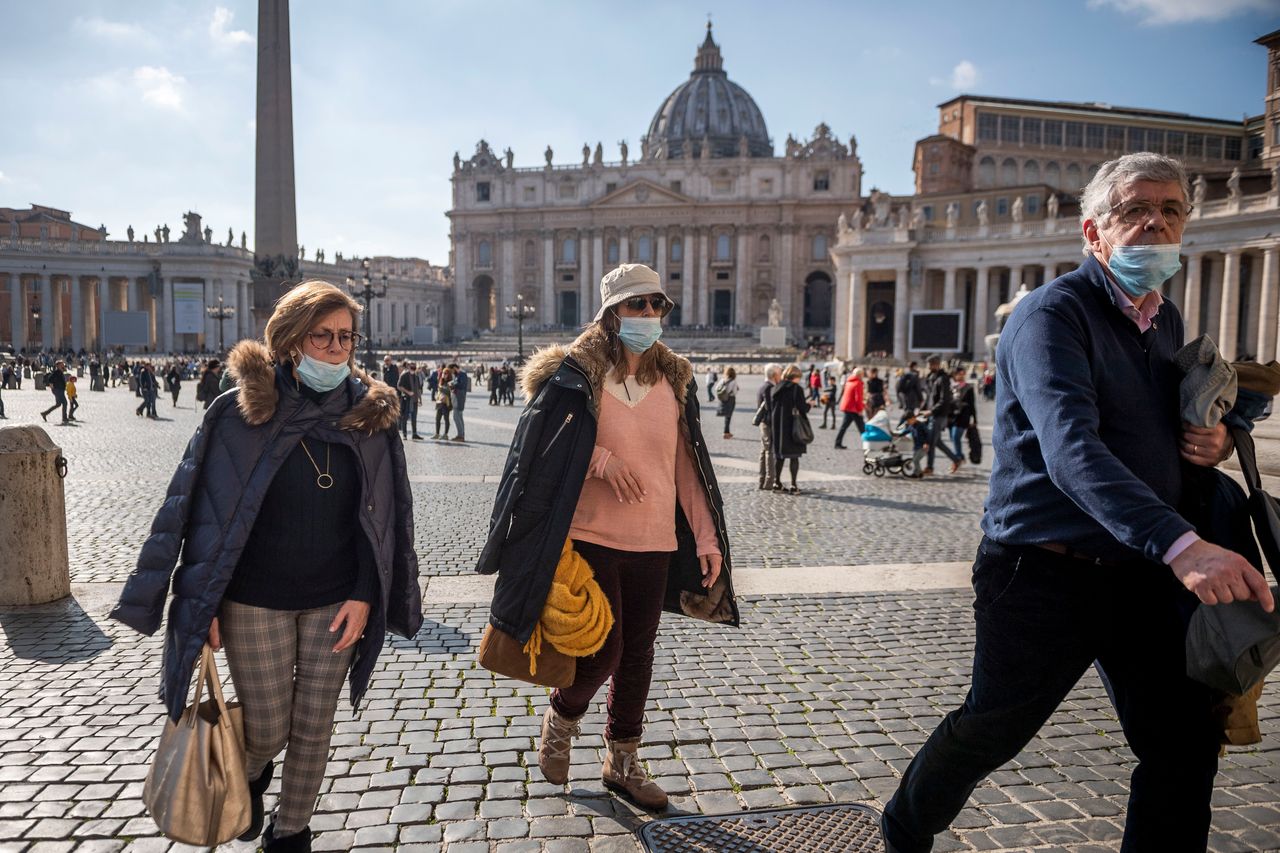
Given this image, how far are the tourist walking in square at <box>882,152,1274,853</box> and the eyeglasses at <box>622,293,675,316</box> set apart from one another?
115 cm

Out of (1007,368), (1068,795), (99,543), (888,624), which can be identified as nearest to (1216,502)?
(1007,368)

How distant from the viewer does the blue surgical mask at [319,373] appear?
258 centimetres

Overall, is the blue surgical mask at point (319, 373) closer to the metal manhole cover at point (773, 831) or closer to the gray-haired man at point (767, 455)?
the metal manhole cover at point (773, 831)

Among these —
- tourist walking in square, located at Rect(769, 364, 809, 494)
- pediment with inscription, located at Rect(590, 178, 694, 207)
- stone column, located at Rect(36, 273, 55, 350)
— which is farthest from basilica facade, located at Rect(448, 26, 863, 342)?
tourist walking in square, located at Rect(769, 364, 809, 494)

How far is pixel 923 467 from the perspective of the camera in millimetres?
12500

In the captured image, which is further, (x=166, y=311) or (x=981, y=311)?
(x=166, y=311)

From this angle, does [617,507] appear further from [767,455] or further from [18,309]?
[18,309]

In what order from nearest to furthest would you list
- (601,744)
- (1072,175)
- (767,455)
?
(601,744) < (767,455) < (1072,175)

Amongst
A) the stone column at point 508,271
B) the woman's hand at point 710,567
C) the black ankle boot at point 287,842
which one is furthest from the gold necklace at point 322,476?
the stone column at point 508,271

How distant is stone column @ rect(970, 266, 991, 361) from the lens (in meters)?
47.0

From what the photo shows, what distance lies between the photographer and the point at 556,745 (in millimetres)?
3107

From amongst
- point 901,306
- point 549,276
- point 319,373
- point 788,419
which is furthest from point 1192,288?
point 549,276

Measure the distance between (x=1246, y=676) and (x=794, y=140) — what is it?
79.5 meters

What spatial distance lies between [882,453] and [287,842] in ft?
33.5
